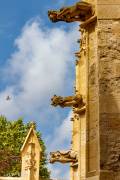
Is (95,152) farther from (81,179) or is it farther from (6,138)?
(6,138)

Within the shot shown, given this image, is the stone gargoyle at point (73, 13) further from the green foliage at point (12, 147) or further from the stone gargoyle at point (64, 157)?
the green foliage at point (12, 147)

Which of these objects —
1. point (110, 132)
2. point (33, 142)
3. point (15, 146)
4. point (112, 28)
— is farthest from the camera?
point (15, 146)

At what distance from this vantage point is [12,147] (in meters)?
36.4

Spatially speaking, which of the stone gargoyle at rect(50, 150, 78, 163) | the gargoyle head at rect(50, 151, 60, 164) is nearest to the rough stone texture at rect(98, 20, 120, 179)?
the stone gargoyle at rect(50, 150, 78, 163)

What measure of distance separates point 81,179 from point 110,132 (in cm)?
135

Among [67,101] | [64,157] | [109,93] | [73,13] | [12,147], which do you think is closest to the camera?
[109,93]

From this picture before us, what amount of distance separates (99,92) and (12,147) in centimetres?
2895

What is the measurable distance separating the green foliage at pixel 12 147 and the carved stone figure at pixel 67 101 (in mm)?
23810

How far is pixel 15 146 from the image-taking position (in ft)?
120

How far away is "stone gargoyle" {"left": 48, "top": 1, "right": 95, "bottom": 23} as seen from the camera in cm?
885

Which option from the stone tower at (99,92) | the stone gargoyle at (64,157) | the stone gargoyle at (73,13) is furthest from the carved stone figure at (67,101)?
the stone gargoyle at (64,157)

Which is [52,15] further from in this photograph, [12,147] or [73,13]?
[12,147]

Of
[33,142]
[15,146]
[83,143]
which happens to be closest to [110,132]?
[83,143]

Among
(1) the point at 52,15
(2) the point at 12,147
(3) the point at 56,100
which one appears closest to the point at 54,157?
(3) the point at 56,100
